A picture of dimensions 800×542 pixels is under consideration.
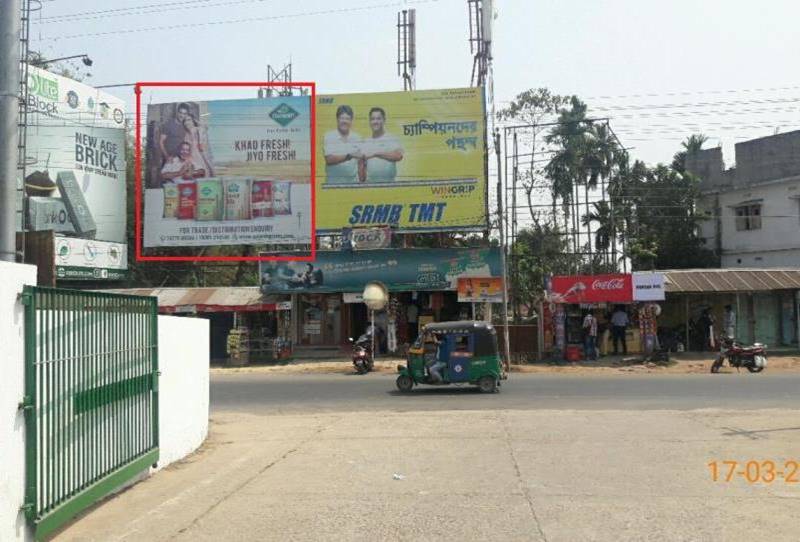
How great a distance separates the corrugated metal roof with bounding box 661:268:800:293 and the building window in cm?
1158

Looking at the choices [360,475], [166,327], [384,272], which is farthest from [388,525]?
[384,272]

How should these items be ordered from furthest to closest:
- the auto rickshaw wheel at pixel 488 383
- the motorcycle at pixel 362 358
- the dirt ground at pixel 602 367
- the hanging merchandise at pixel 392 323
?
the hanging merchandise at pixel 392 323, the dirt ground at pixel 602 367, the motorcycle at pixel 362 358, the auto rickshaw wheel at pixel 488 383

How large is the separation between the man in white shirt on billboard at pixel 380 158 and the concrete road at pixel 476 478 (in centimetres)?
1702

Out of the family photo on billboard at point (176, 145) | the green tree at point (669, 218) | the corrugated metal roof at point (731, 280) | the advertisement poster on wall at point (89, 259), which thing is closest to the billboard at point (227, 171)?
the family photo on billboard at point (176, 145)

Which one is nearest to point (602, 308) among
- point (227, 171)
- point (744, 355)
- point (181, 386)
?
point (744, 355)

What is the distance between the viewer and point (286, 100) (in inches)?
1299

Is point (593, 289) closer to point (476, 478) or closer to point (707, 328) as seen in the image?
point (707, 328)

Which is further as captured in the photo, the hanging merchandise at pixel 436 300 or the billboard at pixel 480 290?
the hanging merchandise at pixel 436 300

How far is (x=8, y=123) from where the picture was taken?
700 centimetres

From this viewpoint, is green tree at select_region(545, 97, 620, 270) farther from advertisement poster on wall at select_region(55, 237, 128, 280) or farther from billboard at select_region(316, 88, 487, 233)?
advertisement poster on wall at select_region(55, 237, 128, 280)

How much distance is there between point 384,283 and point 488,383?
1255 centimetres

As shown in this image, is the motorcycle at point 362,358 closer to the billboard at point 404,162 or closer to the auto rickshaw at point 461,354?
the auto rickshaw at point 461,354

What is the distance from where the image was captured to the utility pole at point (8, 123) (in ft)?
22.6

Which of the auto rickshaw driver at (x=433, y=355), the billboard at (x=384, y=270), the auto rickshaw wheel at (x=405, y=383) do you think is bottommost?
the auto rickshaw wheel at (x=405, y=383)
